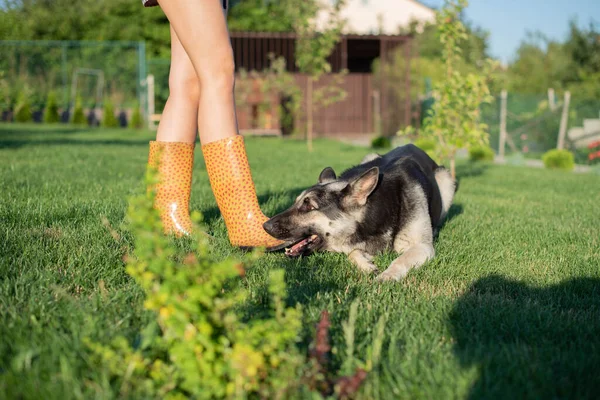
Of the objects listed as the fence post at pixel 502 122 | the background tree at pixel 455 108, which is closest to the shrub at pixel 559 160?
the fence post at pixel 502 122

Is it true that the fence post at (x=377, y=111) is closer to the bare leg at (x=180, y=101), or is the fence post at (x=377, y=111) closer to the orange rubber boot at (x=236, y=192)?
the bare leg at (x=180, y=101)

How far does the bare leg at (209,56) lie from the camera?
9.94ft

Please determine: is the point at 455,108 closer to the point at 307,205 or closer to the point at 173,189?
the point at 307,205

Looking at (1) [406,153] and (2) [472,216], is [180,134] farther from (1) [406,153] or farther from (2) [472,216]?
(2) [472,216]

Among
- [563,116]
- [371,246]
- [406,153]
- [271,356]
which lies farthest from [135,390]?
[563,116]

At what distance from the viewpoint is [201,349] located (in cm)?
153

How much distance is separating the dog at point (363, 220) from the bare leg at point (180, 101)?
869 mm

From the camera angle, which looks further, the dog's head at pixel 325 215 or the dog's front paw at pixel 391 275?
the dog's head at pixel 325 215

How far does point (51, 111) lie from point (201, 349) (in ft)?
77.7

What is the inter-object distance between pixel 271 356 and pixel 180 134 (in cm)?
239

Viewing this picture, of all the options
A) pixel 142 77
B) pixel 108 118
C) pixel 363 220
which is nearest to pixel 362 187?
pixel 363 220

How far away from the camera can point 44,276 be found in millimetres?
2484

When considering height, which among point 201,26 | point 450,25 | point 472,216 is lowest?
point 472,216

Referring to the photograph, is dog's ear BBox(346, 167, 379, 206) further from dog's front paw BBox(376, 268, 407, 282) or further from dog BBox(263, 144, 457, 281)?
dog's front paw BBox(376, 268, 407, 282)
